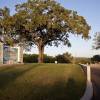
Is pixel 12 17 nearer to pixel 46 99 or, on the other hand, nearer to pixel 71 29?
pixel 71 29

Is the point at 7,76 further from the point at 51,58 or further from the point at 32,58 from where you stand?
the point at 51,58

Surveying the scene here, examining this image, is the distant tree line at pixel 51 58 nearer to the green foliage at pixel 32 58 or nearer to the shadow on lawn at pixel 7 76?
the green foliage at pixel 32 58

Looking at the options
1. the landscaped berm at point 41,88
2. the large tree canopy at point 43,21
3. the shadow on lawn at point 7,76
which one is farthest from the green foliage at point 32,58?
the landscaped berm at point 41,88

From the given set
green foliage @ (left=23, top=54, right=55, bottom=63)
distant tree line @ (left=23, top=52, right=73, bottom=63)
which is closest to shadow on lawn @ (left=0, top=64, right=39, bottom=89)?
distant tree line @ (left=23, top=52, right=73, bottom=63)

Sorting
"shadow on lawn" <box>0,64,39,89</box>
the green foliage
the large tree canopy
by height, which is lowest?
"shadow on lawn" <box>0,64,39,89</box>

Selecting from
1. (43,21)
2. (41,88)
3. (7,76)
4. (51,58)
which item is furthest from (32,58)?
(41,88)

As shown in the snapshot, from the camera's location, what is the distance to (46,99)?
10.5 metres

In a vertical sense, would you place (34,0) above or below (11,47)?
above

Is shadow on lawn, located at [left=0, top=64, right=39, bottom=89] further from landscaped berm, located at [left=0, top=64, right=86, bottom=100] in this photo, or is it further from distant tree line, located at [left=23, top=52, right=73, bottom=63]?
distant tree line, located at [left=23, top=52, right=73, bottom=63]

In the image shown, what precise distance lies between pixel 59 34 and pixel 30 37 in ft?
21.8

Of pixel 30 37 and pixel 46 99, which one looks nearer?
A: pixel 46 99

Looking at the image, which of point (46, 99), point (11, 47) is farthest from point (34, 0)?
point (46, 99)

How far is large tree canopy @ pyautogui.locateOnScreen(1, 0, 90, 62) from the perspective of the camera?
61.9 meters

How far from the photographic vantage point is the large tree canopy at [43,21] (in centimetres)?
6188
